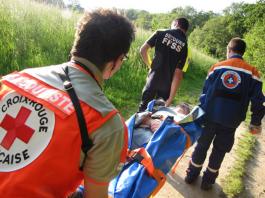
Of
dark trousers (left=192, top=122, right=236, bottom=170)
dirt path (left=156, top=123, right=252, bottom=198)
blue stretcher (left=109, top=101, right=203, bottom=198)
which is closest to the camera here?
blue stretcher (left=109, top=101, right=203, bottom=198)

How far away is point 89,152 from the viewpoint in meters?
1.74

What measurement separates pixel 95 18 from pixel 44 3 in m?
7.90

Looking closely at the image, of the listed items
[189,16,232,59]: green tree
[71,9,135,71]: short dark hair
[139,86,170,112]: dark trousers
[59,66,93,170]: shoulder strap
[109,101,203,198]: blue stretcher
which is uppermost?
[71,9,135,71]: short dark hair

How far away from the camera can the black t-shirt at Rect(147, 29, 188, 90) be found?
488cm

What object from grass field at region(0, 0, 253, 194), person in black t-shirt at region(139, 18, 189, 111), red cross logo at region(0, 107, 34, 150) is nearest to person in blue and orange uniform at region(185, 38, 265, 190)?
person in black t-shirt at region(139, 18, 189, 111)

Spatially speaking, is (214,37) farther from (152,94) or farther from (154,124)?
(154,124)

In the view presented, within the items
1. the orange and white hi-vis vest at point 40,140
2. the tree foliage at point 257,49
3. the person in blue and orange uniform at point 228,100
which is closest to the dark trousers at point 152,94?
the person in blue and orange uniform at point 228,100

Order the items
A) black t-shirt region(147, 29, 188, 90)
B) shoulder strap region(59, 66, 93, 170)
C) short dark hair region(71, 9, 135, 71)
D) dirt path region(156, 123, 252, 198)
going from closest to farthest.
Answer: shoulder strap region(59, 66, 93, 170)
short dark hair region(71, 9, 135, 71)
dirt path region(156, 123, 252, 198)
black t-shirt region(147, 29, 188, 90)

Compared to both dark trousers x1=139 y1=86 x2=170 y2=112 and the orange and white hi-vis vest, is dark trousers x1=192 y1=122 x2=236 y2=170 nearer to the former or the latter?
dark trousers x1=139 y1=86 x2=170 y2=112

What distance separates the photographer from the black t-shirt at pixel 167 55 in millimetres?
4875

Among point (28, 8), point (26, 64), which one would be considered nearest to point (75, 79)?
point (26, 64)

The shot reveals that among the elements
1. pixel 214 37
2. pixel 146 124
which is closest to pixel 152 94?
pixel 146 124

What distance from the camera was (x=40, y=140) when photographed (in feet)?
5.59

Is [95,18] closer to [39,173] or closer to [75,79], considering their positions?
[75,79]
